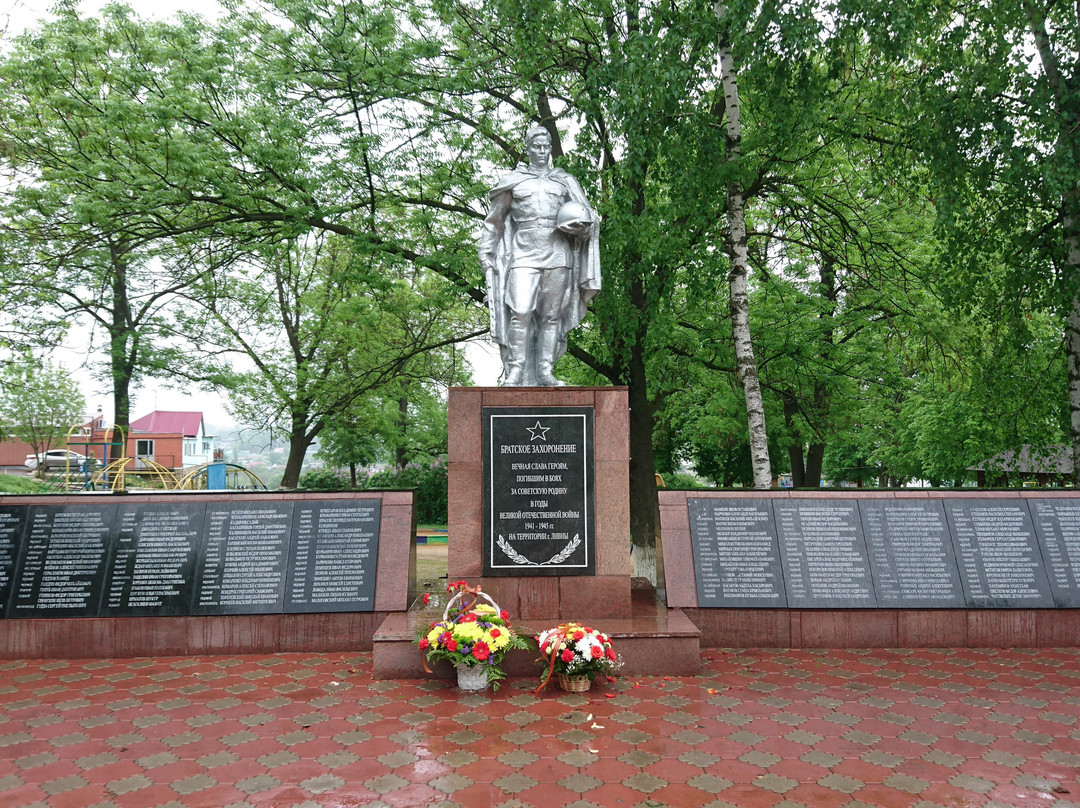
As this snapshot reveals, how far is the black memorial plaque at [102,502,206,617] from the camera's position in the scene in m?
6.62

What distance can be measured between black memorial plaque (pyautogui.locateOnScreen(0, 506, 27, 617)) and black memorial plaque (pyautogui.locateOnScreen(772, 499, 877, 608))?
682 centimetres

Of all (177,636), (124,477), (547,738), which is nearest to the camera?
(547,738)

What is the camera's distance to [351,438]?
23.8 m

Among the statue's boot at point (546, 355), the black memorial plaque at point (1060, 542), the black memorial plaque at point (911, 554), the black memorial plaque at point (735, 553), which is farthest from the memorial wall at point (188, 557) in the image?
the black memorial plaque at point (1060, 542)

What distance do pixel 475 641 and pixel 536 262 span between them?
3.33 metres

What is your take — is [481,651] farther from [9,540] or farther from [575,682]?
[9,540]

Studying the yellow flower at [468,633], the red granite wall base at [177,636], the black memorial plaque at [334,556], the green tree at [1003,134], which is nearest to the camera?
the yellow flower at [468,633]

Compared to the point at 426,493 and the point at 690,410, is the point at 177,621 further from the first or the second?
the point at 426,493

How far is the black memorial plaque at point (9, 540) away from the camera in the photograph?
6703mm

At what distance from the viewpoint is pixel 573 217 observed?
674 cm

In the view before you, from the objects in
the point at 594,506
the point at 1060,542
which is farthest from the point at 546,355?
the point at 1060,542

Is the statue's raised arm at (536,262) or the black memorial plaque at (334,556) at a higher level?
the statue's raised arm at (536,262)

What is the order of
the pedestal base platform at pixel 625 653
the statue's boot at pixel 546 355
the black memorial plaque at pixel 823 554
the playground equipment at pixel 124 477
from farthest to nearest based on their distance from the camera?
1. the playground equipment at pixel 124 477
2. the statue's boot at pixel 546 355
3. the black memorial plaque at pixel 823 554
4. the pedestal base platform at pixel 625 653

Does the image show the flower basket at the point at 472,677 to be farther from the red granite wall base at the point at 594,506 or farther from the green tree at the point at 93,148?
the green tree at the point at 93,148
